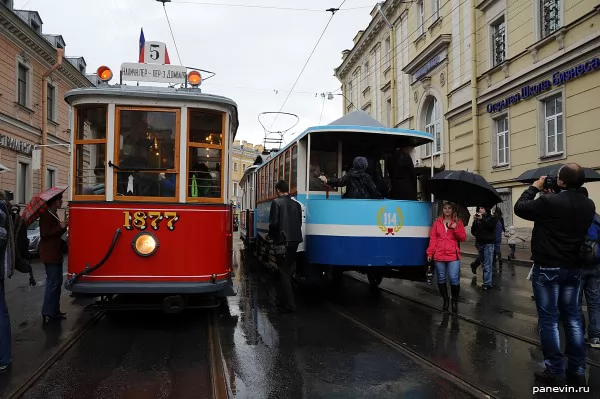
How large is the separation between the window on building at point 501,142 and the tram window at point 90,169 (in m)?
15.5

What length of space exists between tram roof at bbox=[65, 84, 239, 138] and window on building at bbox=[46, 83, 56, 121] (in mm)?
22418

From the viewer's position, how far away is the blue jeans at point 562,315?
4.01 meters

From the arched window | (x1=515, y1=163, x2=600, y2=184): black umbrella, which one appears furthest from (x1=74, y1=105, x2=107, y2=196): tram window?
the arched window

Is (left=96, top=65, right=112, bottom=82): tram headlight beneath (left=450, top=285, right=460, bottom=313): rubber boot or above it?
above

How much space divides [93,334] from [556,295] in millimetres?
5080

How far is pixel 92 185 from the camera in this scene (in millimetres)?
5918

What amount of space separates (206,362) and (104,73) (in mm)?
3940

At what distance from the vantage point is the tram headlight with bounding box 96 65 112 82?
607 centimetres

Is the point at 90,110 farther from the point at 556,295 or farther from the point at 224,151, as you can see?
the point at 556,295

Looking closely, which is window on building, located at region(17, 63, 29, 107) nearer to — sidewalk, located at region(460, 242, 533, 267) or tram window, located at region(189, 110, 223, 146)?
tram window, located at region(189, 110, 223, 146)

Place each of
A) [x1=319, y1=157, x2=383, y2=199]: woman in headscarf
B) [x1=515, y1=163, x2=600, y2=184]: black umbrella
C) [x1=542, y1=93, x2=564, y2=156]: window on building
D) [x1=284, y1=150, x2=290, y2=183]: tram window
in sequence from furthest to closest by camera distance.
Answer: [x1=542, y1=93, x2=564, y2=156]: window on building
[x1=284, y1=150, x2=290, y2=183]: tram window
[x1=319, y1=157, x2=383, y2=199]: woman in headscarf
[x1=515, y1=163, x2=600, y2=184]: black umbrella

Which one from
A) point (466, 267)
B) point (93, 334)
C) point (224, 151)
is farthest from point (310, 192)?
point (466, 267)

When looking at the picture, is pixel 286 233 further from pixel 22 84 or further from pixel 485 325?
pixel 22 84

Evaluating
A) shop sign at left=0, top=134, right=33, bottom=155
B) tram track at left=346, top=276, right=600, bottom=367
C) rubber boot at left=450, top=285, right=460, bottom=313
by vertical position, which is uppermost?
shop sign at left=0, top=134, right=33, bottom=155
